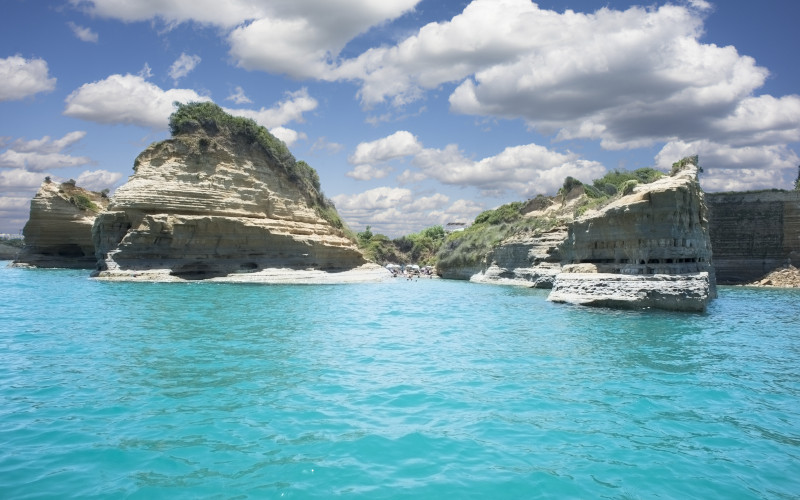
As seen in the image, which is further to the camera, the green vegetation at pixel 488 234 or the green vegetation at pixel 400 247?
the green vegetation at pixel 400 247

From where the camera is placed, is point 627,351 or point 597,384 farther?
point 627,351

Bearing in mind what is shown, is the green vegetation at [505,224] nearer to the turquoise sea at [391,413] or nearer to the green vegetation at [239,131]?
the green vegetation at [239,131]

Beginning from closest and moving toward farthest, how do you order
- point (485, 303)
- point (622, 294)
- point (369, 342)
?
1. point (369, 342)
2. point (622, 294)
3. point (485, 303)

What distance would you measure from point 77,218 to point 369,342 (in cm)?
5170

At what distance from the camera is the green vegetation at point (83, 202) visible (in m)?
52.0

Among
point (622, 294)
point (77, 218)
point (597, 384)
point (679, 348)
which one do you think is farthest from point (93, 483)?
point (77, 218)

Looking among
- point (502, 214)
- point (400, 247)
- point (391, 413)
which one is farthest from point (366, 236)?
point (391, 413)

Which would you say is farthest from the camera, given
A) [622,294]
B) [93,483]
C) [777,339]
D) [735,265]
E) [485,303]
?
[735,265]

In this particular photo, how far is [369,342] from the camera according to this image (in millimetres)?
12844

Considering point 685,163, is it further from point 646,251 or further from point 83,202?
point 83,202

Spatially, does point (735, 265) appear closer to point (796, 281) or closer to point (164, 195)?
point (796, 281)

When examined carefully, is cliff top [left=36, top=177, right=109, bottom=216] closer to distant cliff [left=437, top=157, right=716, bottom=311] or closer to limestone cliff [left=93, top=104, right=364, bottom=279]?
limestone cliff [left=93, top=104, right=364, bottom=279]

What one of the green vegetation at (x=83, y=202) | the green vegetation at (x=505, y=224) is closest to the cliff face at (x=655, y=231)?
the green vegetation at (x=505, y=224)

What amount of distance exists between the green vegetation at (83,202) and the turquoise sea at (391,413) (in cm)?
4542
